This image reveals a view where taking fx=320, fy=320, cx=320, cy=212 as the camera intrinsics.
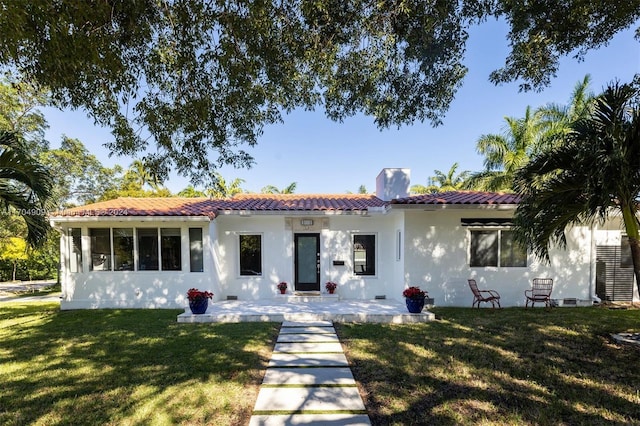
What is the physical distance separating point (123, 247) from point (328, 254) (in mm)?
6796

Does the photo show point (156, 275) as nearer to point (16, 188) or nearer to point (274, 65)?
point (16, 188)

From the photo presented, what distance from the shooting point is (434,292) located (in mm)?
10062

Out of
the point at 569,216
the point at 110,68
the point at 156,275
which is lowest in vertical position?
the point at 156,275

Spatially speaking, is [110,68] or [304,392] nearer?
[304,392]

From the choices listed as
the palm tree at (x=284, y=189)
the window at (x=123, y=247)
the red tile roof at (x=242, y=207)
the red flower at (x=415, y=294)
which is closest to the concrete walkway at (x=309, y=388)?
the red flower at (x=415, y=294)

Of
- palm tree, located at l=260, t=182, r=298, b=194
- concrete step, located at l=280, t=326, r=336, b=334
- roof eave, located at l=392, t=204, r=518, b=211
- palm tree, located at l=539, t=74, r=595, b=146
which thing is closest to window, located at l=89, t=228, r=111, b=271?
concrete step, located at l=280, t=326, r=336, b=334

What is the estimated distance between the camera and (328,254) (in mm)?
11195

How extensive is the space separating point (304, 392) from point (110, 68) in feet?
18.1

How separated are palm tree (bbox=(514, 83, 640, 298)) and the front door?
626 cm

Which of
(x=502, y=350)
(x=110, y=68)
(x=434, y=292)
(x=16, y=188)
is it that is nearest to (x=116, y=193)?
(x=16, y=188)

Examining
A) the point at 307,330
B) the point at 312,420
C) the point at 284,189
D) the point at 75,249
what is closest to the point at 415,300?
the point at 307,330

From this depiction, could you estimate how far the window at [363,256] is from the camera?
444 inches

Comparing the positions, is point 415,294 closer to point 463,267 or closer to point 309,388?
point 463,267

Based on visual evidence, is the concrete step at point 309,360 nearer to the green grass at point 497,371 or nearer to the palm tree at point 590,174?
the green grass at point 497,371
